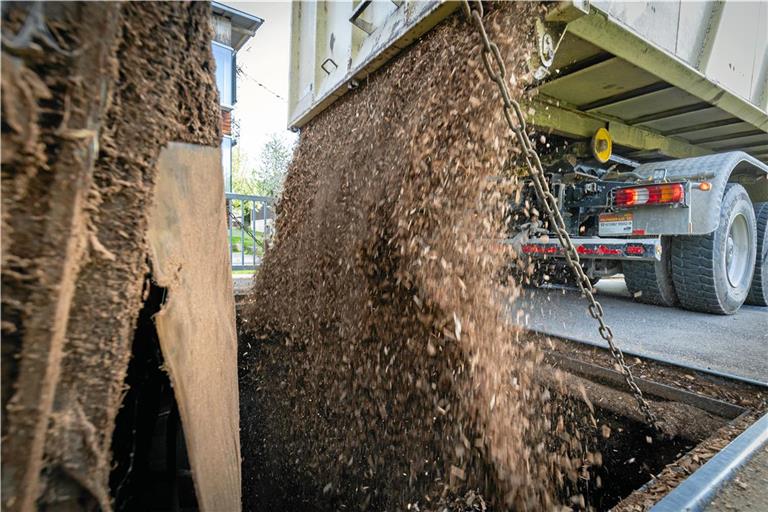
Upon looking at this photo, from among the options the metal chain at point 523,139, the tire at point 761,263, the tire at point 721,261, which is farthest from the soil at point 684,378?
the tire at point 761,263

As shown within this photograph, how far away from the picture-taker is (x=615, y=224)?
3.74 meters

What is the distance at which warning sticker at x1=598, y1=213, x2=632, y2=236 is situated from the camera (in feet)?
12.0

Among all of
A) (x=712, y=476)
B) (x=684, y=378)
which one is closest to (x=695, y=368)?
(x=684, y=378)

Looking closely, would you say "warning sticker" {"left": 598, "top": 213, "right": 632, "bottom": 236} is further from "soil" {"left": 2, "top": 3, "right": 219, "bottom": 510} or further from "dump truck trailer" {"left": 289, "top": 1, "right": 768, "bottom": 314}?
"soil" {"left": 2, "top": 3, "right": 219, "bottom": 510}

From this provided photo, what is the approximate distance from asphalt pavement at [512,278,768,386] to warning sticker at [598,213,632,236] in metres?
0.88

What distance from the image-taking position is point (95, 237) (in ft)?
2.06

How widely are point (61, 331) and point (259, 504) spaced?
1796mm

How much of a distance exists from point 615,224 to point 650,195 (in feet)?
1.24

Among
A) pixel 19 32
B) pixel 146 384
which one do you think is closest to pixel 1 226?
pixel 19 32

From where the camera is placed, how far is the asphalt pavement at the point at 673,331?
105 inches

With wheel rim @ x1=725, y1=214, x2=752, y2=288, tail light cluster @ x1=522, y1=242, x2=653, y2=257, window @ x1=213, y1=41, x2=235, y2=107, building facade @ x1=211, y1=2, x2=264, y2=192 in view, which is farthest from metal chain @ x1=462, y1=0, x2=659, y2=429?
window @ x1=213, y1=41, x2=235, y2=107

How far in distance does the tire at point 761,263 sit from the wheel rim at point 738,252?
370 millimetres

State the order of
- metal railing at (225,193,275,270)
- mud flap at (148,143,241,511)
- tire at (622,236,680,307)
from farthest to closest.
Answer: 1. metal railing at (225,193,275,270)
2. tire at (622,236,680,307)
3. mud flap at (148,143,241,511)

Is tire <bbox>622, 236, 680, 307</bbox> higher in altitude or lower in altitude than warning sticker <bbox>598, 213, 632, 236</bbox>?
lower
